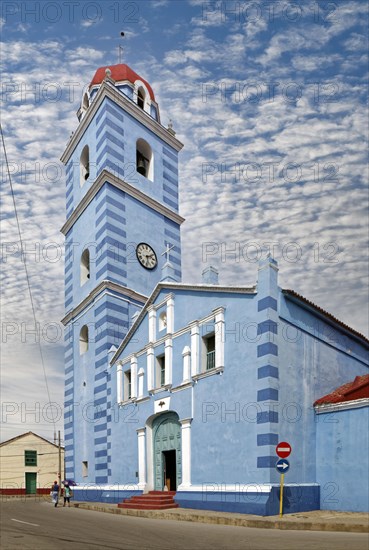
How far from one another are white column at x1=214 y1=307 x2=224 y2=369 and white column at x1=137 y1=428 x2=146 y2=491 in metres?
6.54

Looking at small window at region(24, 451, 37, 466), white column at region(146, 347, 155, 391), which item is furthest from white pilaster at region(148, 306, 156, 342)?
small window at region(24, 451, 37, 466)

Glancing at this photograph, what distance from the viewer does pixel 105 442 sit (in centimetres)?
2712

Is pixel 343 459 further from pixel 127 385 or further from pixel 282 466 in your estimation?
pixel 127 385

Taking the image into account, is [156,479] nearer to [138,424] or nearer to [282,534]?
[138,424]

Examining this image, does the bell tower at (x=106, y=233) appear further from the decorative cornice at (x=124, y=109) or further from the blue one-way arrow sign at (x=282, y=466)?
the blue one-way arrow sign at (x=282, y=466)

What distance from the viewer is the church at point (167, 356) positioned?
18.2 meters

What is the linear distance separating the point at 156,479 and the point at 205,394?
18.1 feet

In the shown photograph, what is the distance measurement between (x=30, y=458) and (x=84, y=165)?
32.7 metres

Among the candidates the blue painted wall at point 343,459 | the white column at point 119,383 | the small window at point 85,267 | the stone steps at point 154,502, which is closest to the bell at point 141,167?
the small window at point 85,267

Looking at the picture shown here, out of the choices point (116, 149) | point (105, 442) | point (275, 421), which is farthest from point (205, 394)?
point (116, 149)

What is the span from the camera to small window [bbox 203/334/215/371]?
20.5 m

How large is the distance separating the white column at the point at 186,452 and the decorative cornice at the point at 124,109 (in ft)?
62.2

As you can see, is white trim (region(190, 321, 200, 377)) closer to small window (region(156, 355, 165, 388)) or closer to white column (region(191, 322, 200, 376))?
white column (region(191, 322, 200, 376))

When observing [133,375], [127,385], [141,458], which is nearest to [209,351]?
[133,375]
